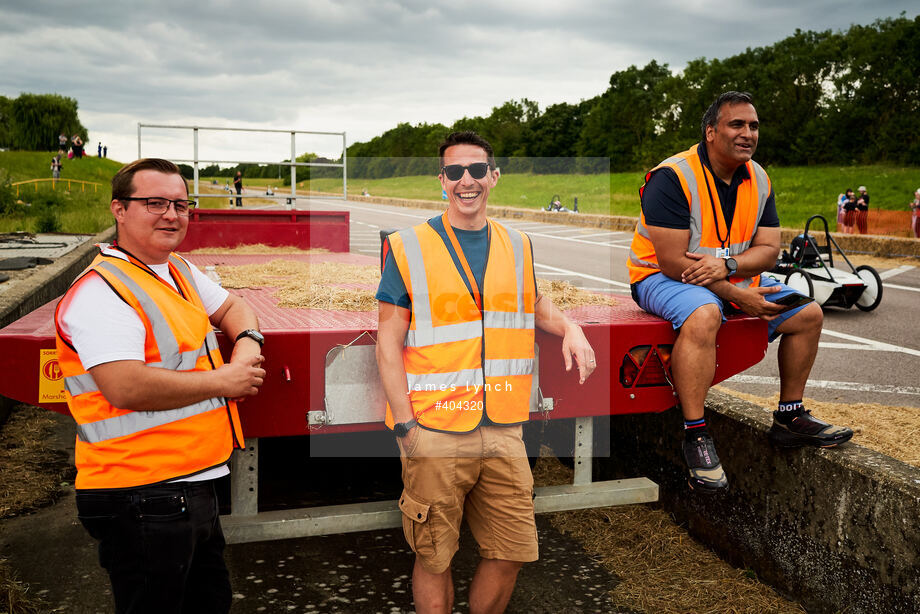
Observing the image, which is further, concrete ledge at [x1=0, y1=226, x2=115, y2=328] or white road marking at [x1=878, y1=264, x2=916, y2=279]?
→ white road marking at [x1=878, y1=264, x2=916, y2=279]

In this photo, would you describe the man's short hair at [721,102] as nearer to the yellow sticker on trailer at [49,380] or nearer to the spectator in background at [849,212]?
the yellow sticker on trailer at [49,380]

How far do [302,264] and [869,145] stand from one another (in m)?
49.7

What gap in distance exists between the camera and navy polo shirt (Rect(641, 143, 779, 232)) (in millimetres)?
3461

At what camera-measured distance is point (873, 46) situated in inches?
1997

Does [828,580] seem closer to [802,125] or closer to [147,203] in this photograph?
[147,203]

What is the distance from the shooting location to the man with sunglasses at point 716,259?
125 inches

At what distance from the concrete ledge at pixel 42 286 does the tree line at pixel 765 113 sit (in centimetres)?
2397

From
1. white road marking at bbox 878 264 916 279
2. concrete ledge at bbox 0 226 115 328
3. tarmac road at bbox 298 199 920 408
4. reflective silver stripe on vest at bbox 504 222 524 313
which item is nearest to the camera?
reflective silver stripe on vest at bbox 504 222 524 313

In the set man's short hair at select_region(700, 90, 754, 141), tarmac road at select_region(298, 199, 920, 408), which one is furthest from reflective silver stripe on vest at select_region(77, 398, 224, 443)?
tarmac road at select_region(298, 199, 920, 408)

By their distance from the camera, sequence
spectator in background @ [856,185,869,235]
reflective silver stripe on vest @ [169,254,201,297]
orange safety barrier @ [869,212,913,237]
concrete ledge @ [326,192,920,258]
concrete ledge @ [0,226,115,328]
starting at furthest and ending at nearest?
1. orange safety barrier @ [869,212,913,237]
2. spectator in background @ [856,185,869,235]
3. concrete ledge @ [326,192,920,258]
4. concrete ledge @ [0,226,115,328]
5. reflective silver stripe on vest @ [169,254,201,297]

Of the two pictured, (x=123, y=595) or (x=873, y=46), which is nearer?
(x=123, y=595)

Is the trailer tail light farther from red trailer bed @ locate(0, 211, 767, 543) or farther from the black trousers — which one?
the black trousers

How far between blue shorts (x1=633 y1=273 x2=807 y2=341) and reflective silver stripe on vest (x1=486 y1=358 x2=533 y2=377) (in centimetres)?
78

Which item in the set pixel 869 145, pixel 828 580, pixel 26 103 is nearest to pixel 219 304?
pixel 828 580
